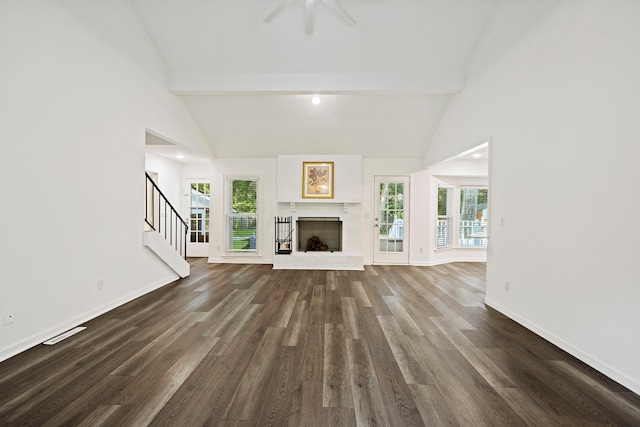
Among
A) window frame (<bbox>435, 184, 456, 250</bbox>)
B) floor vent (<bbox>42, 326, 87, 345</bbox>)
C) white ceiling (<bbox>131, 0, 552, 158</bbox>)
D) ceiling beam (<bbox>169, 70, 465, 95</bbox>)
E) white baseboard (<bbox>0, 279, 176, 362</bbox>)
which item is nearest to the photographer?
white baseboard (<bbox>0, 279, 176, 362</bbox>)

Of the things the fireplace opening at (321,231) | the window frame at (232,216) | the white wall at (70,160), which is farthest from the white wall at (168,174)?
the fireplace opening at (321,231)

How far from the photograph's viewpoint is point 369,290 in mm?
4469

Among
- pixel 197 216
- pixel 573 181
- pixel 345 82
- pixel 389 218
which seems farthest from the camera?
pixel 197 216

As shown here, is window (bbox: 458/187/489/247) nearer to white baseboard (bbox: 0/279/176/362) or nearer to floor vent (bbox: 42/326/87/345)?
white baseboard (bbox: 0/279/176/362)

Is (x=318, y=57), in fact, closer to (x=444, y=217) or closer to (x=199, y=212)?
(x=444, y=217)

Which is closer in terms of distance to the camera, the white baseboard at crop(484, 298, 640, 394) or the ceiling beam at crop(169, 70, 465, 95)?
the white baseboard at crop(484, 298, 640, 394)

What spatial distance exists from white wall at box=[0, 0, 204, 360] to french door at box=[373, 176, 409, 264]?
4.77 m

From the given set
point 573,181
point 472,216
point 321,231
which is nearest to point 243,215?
point 321,231

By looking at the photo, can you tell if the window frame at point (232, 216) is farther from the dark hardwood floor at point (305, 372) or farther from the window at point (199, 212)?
the dark hardwood floor at point (305, 372)

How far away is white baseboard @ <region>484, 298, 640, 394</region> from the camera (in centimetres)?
201

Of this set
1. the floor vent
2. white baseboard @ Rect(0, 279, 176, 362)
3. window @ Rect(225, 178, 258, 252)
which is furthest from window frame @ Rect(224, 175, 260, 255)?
the floor vent

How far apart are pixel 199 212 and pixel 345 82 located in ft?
17.5

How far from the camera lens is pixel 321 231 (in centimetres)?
674

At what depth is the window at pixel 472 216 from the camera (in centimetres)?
724
